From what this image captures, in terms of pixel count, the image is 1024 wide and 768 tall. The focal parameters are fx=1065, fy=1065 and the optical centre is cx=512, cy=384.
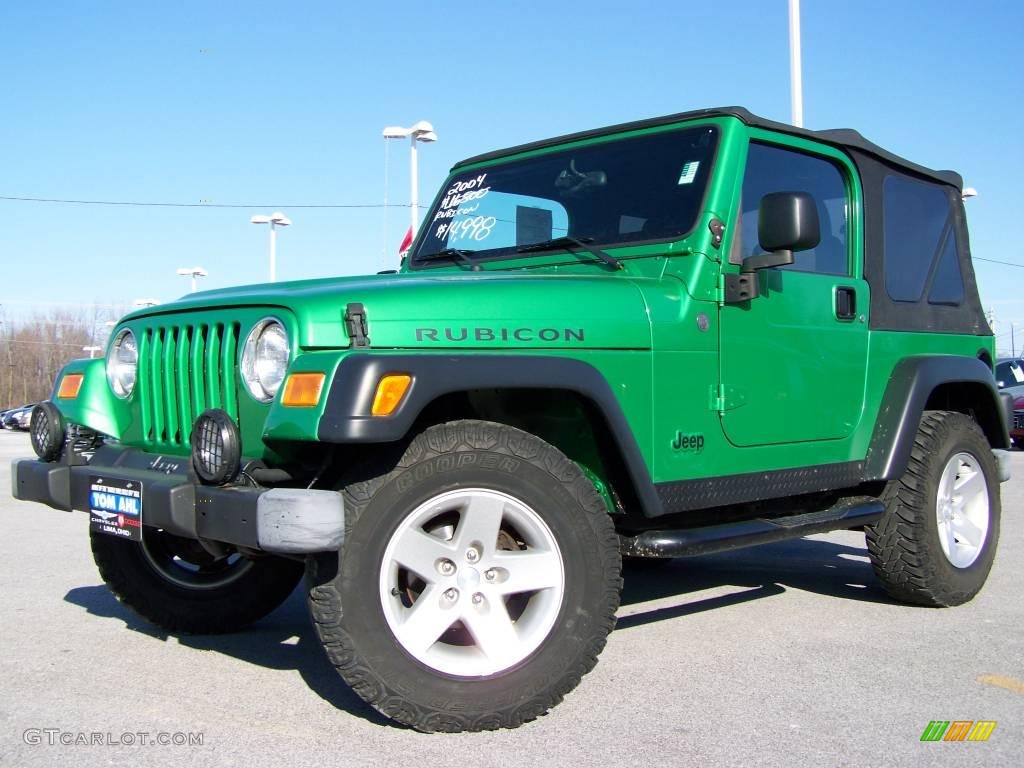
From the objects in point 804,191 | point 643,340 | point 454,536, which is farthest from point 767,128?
point 454,536

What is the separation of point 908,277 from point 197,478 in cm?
375

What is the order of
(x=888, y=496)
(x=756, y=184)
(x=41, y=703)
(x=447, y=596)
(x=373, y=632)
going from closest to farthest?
(x=373, y=632), (x=447, y=596), (x=41, y=703), (x=756, y=184), (x=888, y=496)

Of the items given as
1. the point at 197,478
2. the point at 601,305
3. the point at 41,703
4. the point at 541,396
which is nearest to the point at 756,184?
the point at 601,305

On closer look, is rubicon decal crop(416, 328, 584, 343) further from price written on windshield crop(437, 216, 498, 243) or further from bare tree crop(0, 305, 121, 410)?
bare tree crop(0, 305, 121, 410)

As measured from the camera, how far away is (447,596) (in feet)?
11.2

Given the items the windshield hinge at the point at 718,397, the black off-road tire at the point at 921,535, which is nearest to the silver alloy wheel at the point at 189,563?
the windshield hinge at the point at 718,397

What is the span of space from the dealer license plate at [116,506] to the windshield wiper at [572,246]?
77.3 inches

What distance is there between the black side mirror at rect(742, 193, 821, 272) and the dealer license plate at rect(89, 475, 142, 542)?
251cm

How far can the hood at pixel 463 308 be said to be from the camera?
336 centimetres

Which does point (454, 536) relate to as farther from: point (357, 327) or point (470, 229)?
point (470, 229)

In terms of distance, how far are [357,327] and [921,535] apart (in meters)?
3.20

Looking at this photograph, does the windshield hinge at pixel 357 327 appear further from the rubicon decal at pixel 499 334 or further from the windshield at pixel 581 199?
the windshield at pixel 581 199

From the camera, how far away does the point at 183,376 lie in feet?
12.5

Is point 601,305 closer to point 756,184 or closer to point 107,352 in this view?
point 756,184
